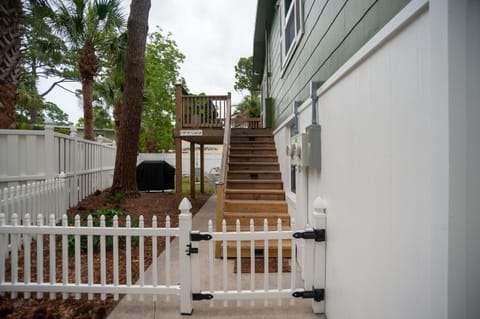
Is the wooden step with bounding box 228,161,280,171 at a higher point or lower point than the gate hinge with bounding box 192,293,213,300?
higher

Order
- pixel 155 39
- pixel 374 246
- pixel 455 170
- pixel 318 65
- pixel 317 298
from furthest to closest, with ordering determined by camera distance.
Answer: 1. pixel 155 39
2. pixel 318 65
3. pixel 317 298
4. pixel 374 246
5. pixel 455 170

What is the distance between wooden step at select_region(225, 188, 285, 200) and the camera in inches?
214

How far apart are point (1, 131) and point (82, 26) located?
19.3 feet

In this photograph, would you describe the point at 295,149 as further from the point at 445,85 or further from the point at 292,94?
the point at 445,85

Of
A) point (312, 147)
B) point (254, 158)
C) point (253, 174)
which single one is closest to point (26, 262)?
point (312, 147)

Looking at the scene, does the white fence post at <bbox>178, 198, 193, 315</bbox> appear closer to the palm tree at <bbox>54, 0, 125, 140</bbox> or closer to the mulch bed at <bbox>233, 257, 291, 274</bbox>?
the mulch bed at <bbox>233, 257, 291, 274</bbox>

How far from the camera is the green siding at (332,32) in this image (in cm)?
181

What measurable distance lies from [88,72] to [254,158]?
7.61 metres

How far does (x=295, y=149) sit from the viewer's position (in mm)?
3717

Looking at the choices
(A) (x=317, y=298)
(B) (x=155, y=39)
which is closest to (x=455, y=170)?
(A) (x=317, y=298)

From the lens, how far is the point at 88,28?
9.45 metres

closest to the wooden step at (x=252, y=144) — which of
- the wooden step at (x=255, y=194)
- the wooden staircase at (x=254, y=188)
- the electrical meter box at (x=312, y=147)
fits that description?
the wooden staircase at (x=254, y=188)

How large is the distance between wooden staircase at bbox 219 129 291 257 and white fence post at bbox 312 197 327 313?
1.53 metres

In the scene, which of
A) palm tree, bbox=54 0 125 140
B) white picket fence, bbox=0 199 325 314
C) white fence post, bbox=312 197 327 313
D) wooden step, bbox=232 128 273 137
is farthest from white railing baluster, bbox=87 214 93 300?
palm tree, bbox=54 0 125 140
